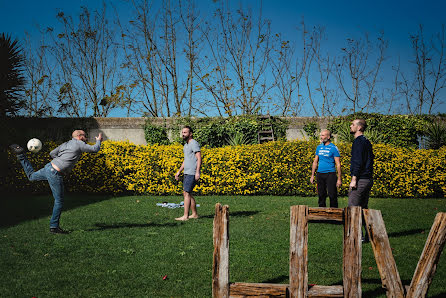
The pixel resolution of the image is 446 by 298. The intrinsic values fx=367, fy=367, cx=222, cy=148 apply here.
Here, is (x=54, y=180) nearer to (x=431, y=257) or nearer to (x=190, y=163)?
(x=190, y=163)

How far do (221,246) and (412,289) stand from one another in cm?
175

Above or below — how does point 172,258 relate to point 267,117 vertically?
below

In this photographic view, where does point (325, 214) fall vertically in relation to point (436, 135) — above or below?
below

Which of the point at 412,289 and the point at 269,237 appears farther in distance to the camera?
the point at 269,237

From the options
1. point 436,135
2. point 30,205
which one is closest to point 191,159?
point 30,205

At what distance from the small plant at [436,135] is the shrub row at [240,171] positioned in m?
2.96

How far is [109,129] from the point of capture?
1762 centimetres

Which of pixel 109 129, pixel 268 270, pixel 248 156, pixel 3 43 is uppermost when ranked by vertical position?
pixel 3 43

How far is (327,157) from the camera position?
26.6 ft

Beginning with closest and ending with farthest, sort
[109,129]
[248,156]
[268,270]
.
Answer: [268,270] → [248,156] → [109,129]

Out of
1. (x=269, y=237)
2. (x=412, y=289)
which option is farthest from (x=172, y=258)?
(x=412, y=289)

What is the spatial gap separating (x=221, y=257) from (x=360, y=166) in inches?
144

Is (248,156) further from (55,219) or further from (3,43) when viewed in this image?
(3,43)

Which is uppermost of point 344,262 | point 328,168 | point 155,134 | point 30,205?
point 155,134
